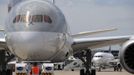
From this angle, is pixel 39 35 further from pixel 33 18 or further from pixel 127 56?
pixel 127 56

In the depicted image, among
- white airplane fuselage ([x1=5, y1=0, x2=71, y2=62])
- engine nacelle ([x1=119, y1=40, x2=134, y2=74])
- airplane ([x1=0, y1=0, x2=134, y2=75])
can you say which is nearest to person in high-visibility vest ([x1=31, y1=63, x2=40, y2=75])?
airplane ([x1=0, y1=0, x2=134, y2=75])

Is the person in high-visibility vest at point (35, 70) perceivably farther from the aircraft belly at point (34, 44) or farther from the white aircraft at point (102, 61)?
the white aircraft at point (102, 61)

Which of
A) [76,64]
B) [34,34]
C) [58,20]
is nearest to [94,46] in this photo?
[58,20]

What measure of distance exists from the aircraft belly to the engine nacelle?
9.83ft

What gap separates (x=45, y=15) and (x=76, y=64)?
45959mm

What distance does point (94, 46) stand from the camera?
773 inches

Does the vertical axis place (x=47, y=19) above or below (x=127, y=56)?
above

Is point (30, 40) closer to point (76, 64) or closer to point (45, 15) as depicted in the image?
point (45, 15)

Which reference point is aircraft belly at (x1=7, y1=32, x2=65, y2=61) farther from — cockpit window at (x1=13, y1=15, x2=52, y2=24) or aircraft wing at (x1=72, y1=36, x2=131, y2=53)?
aircraft wing at (x1=72, y1=36, x2=131, y2=53)

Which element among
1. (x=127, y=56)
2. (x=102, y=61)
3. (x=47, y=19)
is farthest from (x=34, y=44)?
(x=102, y=61)

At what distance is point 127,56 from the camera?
15992 millimetres

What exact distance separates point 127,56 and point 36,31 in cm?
443

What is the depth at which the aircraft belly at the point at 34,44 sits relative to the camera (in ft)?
43.5

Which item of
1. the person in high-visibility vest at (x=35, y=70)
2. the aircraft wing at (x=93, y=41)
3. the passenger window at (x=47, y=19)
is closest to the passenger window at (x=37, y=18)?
the passenger window at (x=47, y=19)
